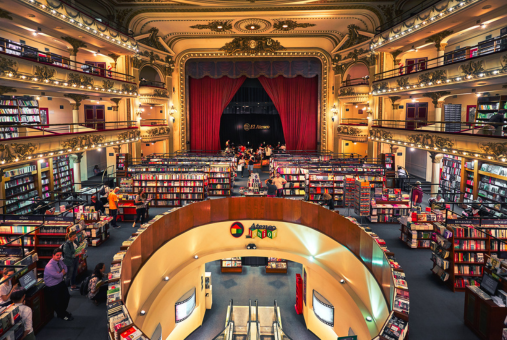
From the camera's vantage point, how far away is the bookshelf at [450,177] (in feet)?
42.2

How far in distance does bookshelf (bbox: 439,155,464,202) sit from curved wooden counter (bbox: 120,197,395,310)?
6.94 meters

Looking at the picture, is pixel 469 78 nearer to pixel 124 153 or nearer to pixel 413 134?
pixel 413 134

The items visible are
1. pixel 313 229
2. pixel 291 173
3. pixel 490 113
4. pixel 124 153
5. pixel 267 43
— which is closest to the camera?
pixel 313 229

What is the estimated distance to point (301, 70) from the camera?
20719 millimetres

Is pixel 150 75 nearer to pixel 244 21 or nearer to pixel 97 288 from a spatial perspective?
pixel 244 21

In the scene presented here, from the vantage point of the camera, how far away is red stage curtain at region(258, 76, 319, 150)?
21.5 meters

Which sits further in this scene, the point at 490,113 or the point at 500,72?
the point at 490,113

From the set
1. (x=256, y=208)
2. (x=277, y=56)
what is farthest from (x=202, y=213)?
(x=277, y=56)

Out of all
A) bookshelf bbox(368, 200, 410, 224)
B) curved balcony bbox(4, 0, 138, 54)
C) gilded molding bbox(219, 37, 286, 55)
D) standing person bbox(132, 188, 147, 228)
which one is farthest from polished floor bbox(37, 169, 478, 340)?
gilded molding bbox(219, 37, 286, 55)

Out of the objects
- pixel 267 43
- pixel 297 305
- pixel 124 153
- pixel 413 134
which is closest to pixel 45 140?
pixel 124 153

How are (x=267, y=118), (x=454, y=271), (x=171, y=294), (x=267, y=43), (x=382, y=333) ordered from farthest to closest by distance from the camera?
(x=267, y=118) < (x=267, y=43) < (x=171, y=294) < (x=454, y=271) < (x=382, y=333)

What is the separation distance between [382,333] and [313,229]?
203 inches

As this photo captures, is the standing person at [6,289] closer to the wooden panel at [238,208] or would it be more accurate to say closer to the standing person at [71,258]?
the standing person at [71,258]

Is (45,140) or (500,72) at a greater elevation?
(500,72)
